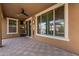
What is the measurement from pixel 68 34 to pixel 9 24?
7937mm

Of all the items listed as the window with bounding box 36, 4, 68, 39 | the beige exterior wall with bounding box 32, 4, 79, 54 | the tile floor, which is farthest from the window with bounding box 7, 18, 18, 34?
the beige exterior wall with bounding box 32, 4, 79, 54

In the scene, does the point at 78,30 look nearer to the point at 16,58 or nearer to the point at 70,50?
the point at 70,50

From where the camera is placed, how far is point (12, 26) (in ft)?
37.4

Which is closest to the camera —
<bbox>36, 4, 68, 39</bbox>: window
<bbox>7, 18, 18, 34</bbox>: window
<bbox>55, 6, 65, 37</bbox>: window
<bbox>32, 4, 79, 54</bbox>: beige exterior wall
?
<bbox>32, 4, 79, 54</bbox>: beige exterior wall

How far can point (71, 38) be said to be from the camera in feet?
13.7

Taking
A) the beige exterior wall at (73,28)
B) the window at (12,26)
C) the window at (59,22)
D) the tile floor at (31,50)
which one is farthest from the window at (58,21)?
the window at (12,26)

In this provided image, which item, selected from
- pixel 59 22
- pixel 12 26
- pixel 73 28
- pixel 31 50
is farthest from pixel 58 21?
pixel 12 26

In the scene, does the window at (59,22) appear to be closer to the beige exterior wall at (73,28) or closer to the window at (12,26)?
the beige exterior wall at (73,28)

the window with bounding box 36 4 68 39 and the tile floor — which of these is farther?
the window with bounding box 36 4 68 39

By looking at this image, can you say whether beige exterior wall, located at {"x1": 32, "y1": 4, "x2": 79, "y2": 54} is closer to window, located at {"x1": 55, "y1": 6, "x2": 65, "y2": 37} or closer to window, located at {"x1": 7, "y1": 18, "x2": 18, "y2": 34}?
window, located at {"x1": 55, "y1": 6, "x2": 65, "y2": 37}

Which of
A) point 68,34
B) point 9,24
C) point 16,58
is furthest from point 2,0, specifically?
point 9,24

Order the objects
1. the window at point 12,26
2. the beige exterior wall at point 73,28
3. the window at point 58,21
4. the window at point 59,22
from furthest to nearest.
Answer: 1. the window at point 12,26
2. the window at point 59,22
3. the window at point 58,21
4. the beige exterior wall at point 73,28

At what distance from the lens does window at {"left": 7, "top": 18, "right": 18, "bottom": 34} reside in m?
10.9

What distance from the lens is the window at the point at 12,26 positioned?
10883mm
